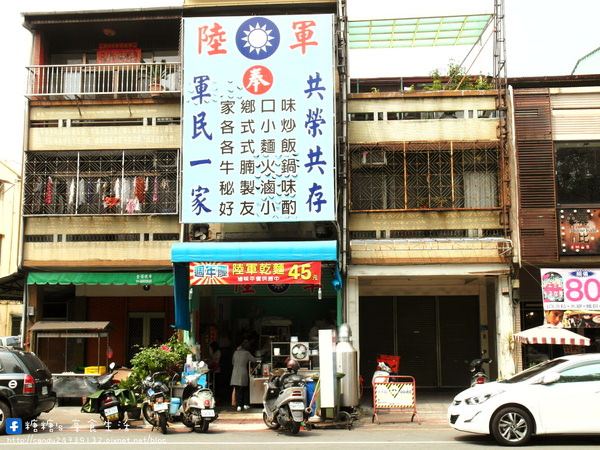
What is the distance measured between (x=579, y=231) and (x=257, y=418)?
921cm

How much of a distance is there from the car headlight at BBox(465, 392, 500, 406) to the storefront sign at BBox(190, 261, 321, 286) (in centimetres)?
509

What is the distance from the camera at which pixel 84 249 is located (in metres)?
17.5

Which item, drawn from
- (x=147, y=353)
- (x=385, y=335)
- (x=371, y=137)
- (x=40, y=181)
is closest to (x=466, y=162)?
(x=371, y=137)

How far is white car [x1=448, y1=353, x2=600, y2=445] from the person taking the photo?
1088cm

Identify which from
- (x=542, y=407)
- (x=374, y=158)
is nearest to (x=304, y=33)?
(x=374, y=158)

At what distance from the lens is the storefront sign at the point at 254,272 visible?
15.5m

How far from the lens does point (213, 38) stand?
1666 cm

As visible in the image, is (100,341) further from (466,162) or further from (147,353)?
(466,162)

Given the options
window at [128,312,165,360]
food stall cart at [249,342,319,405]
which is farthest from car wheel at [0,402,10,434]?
window at [128,312,165,360]

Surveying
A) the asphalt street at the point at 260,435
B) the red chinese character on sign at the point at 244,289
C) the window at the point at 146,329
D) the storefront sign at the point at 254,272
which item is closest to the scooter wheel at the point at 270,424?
the asphalt street at the point at 260,435

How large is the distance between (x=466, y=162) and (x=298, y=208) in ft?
15.8

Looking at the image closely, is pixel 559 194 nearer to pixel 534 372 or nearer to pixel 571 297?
pixel 571 297

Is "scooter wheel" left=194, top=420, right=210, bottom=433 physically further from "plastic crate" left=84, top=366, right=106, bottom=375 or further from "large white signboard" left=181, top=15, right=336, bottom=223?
"plastic crate" left=84, top=366, right=106, bottom=375

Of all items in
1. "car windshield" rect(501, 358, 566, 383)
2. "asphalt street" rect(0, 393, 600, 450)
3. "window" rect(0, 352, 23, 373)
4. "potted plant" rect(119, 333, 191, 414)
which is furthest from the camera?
"potted plant" rect(119, 333, 191, 414)
